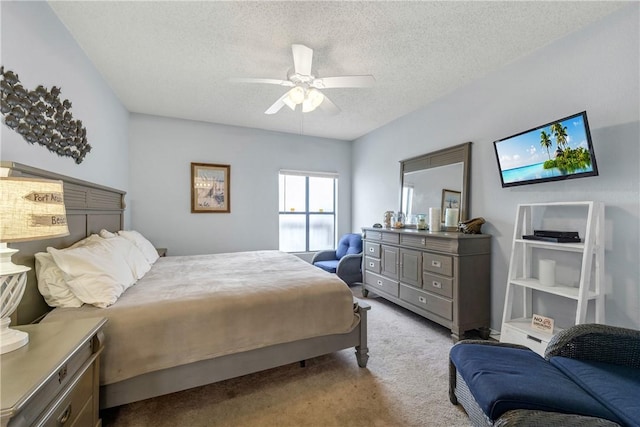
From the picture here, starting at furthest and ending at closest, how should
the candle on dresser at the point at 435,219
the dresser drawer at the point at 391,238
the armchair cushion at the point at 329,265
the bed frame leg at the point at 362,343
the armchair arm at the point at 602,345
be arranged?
the armchair cushion at the point at 329,265, the dresser drawer at the point at 391,238, the candle on dresser at the point at 435,219, the bed frame leg at the point at 362,343, the armchair arm at the point at 602,345

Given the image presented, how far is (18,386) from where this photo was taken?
32.3 inches

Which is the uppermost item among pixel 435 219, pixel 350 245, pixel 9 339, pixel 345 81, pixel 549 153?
pixel 345 81

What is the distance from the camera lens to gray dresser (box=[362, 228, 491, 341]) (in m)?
2.57

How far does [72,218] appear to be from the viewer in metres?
2.07

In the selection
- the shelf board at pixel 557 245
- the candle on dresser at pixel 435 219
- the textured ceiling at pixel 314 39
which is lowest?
the shelf board at pixel 557 245

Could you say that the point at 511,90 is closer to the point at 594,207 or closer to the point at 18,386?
the point at 594,207

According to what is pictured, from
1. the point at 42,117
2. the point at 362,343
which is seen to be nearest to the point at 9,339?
the point at 42,117

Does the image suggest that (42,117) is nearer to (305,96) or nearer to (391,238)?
(305,96)

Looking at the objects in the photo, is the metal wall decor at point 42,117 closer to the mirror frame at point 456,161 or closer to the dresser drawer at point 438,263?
the dresser drawer at point 438,263

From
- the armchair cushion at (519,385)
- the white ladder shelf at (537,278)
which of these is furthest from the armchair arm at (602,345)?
the white ladder shelf at (537,278)

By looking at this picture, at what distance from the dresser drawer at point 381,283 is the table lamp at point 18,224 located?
3.16 m

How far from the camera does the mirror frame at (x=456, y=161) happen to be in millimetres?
3006

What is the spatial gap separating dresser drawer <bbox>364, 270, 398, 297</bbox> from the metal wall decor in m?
3.54

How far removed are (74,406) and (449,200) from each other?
11.7 feet
